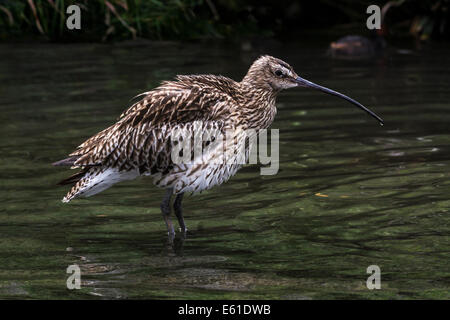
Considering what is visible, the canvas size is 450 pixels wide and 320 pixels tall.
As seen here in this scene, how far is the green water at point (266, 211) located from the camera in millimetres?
6516

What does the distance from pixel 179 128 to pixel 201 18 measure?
11.8 meters

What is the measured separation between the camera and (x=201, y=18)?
754 inches

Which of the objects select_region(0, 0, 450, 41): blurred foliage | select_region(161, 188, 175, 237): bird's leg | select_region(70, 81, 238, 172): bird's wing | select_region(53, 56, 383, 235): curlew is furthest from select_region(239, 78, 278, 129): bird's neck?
select_region(0, 0, 450, 41): blurred foliage

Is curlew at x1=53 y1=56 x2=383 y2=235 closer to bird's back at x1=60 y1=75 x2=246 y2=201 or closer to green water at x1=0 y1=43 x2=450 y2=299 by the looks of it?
bird's back at x1=60 y1=75 x2=246 y2=201

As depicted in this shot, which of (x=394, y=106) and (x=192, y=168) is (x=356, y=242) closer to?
(x=192, y=168)

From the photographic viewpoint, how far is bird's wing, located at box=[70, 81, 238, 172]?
7.63 m

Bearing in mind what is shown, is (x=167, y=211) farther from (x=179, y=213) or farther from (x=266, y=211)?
(x=266, y=211)

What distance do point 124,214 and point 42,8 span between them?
966 cm

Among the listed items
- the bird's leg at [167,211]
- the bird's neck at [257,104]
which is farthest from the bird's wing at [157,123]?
the bird's leg at [167,211]

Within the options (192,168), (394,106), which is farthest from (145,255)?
(394,106)

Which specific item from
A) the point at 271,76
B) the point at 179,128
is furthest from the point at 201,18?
the point at 179,128

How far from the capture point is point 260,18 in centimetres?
2036

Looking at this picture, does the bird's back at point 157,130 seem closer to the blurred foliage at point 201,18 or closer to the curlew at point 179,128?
the curlew at point 179,128

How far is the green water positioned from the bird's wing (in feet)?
2.22
